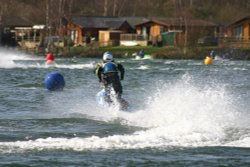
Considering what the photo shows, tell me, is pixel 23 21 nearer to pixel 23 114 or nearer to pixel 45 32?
pixel 45 32

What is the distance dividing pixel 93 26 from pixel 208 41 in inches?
717

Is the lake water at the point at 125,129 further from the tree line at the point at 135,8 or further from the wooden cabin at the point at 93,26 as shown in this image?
the tree line at the point at 135,8

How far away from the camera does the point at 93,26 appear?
321 ft

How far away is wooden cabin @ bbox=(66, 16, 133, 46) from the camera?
97.4 metres

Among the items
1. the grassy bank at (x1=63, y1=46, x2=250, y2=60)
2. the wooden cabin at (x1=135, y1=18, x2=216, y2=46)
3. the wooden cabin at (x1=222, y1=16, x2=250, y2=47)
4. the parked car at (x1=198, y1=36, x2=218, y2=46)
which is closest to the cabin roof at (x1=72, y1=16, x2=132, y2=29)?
the wooden cabin at (x1=135, y1=18, x2=216, y2=46)

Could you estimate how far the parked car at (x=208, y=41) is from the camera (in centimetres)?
8432

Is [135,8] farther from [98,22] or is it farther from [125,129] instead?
[125,129]

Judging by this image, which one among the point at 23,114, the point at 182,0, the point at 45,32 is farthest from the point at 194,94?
the point at 182,0

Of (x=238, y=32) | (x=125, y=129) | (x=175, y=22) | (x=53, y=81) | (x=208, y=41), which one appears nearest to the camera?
(x=125, y=129)

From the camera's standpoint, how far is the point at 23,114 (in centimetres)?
2252

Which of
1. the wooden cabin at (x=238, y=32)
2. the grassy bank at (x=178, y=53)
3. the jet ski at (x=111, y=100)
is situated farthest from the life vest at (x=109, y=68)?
the wooden cabin at (x=238, y=32)

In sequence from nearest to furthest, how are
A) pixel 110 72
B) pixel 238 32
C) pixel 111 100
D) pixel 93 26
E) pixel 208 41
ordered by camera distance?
1. pixel 110 72
2. pixel 111 100
3. pixel 208 41
4. pixel 238 32
5. pixel 93 26

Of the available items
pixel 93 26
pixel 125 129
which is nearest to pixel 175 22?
pixel 93 26

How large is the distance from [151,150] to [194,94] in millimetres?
9972
